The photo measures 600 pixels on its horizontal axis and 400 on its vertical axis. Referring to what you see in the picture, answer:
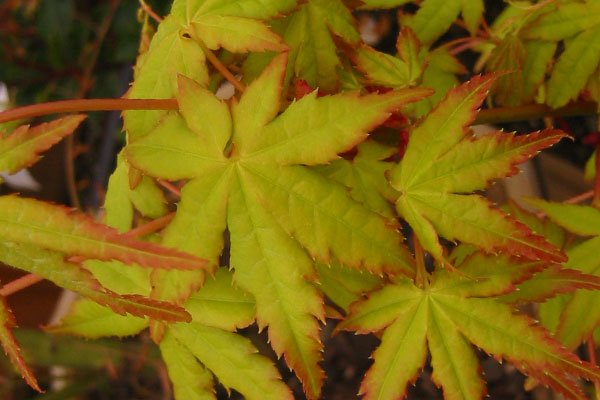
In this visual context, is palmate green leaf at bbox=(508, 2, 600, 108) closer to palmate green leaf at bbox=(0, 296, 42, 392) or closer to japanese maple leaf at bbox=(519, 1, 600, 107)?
japanese maple leaf at bbox=(519, 1, 600, 107)

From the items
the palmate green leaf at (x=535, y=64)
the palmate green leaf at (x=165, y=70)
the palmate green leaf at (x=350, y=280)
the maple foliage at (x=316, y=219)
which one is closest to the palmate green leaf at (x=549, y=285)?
the maple foliage at (x=316, y=219)

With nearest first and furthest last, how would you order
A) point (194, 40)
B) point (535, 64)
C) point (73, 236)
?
point (73, 236)
point (194, 40)
point (535, 64)

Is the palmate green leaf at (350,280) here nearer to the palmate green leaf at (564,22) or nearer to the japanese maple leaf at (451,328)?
the japanese maple leaf at (451,328)

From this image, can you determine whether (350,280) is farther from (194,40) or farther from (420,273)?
(194,40)

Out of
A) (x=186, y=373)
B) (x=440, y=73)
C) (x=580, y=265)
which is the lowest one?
(x=186, y=373)

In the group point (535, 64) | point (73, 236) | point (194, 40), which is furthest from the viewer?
point (535, 64)

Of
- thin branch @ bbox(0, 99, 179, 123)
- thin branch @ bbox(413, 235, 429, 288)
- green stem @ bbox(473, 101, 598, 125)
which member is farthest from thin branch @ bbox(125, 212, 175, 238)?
green stem @ bbox(473, 101, 598, 125)

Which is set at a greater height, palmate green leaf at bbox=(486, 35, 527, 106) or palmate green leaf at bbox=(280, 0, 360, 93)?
palmate green leaf at bbox=(280, 0, 360, 93)

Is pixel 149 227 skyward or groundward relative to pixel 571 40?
groundward

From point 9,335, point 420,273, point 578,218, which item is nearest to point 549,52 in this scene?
point 578,218
